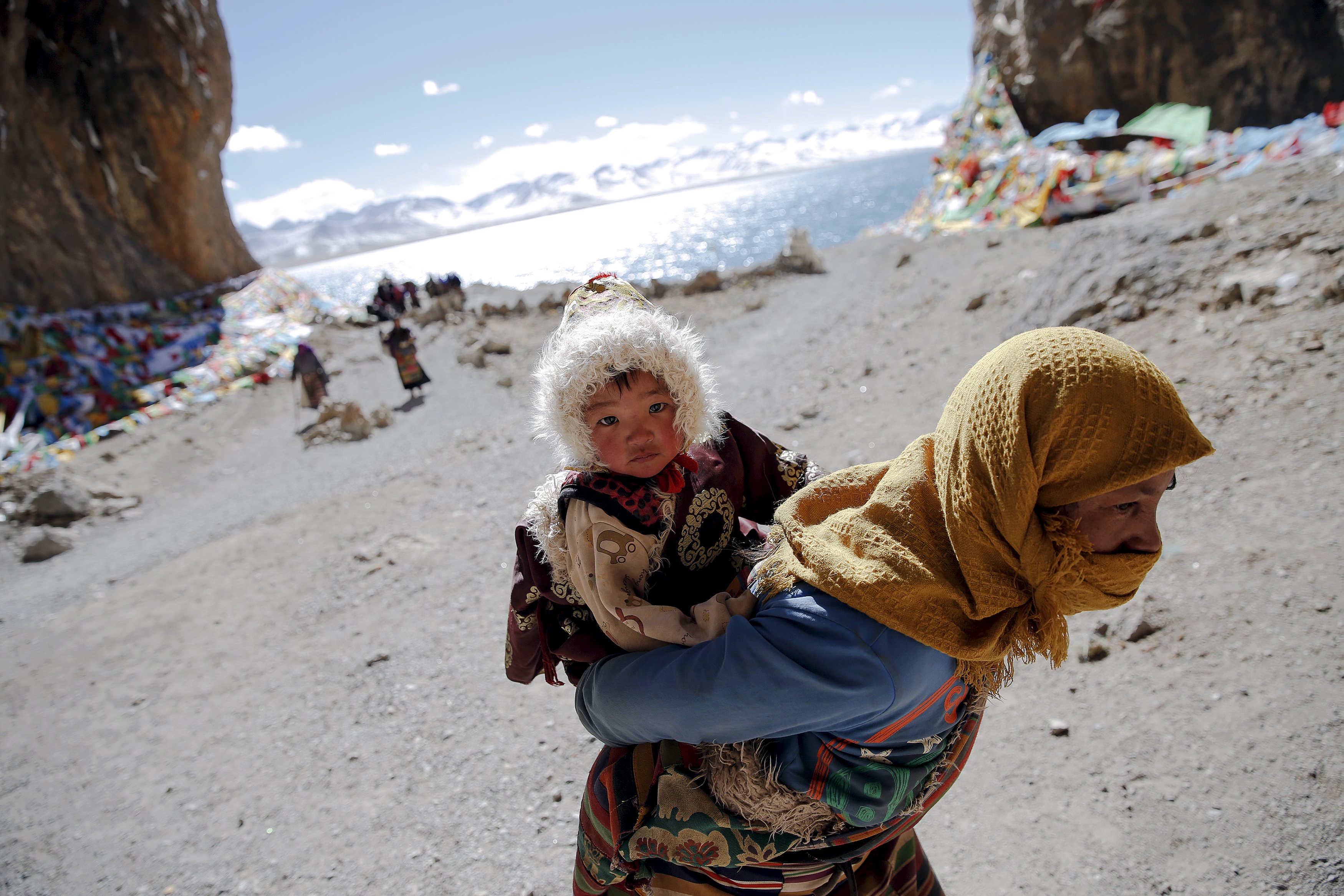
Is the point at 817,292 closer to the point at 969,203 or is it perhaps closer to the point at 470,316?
the point at 969,203

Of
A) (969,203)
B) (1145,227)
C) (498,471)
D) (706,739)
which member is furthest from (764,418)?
(969,203)

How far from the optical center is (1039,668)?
125 inches

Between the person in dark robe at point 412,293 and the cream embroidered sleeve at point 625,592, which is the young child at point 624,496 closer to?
the cream embroidered sleeve at point 625,592

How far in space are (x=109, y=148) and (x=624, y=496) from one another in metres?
22.6

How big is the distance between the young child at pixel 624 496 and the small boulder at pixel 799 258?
15.6 m

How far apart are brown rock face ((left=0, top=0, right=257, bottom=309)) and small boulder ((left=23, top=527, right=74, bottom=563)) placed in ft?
33.5

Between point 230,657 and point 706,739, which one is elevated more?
point 706,739

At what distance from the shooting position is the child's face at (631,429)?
4.94 feet

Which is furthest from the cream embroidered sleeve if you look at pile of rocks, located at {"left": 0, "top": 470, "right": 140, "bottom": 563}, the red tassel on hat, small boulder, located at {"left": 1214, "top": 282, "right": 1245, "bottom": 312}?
pile of rocks, located at {"left": 0, "top": 470, "right": 140, "bottom": 563}

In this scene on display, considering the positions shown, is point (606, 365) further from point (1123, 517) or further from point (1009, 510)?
point (1123, 517)

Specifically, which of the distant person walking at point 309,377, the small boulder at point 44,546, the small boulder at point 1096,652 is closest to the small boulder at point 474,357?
the distant person walking at point 309,377

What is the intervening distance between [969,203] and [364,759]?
17441 millimetres

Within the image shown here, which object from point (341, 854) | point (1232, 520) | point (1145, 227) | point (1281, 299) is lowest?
point (341, 854)

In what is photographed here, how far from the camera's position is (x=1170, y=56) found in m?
15.7
